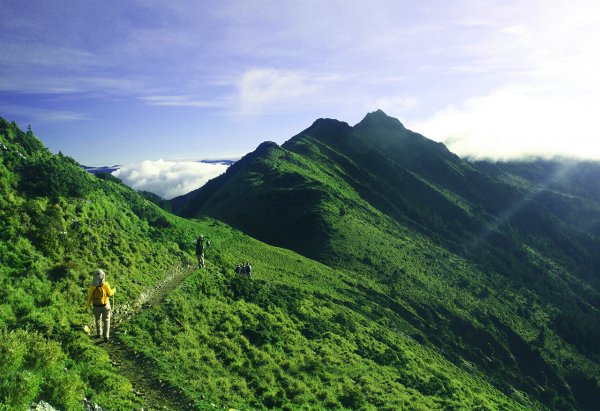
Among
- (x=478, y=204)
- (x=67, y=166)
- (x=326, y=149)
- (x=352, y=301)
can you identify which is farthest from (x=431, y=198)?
(x=67, y=166)

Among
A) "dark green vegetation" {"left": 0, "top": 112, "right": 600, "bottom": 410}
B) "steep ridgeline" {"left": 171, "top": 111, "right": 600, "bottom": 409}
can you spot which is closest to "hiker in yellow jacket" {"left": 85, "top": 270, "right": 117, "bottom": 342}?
"dark green vegetation" {"left": 0, "top": 112, "right": 600, "bottom": 410}

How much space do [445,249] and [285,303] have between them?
74.7 metres

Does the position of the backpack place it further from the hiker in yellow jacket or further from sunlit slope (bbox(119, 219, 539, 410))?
sunlit slope (bbox(119, 219, 539, 410))

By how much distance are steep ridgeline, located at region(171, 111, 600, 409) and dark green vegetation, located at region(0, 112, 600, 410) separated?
53 centimetres

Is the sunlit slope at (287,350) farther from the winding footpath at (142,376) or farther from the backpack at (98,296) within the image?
the backpack at (98,296)

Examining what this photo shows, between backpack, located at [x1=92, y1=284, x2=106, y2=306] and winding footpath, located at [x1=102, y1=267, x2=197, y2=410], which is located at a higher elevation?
backpack, located at [x1=92, y1=284, x2=106, y2=306]

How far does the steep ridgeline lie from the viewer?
57.2m

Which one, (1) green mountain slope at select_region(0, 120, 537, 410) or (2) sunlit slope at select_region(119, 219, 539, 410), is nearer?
(1) green mountain slope at select_region(0, 120, 537, 410)

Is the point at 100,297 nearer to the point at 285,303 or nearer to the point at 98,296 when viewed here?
the point at 98,296

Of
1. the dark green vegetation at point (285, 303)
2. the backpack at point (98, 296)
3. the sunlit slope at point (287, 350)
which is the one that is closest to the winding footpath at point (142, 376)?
the dark green vegetation at point (285, 303)

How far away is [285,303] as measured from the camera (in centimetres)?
3325

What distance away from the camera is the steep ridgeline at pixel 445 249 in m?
57.2

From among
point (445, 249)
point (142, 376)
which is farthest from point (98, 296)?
point (445, 249)

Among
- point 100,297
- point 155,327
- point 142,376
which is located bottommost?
point 142,376
